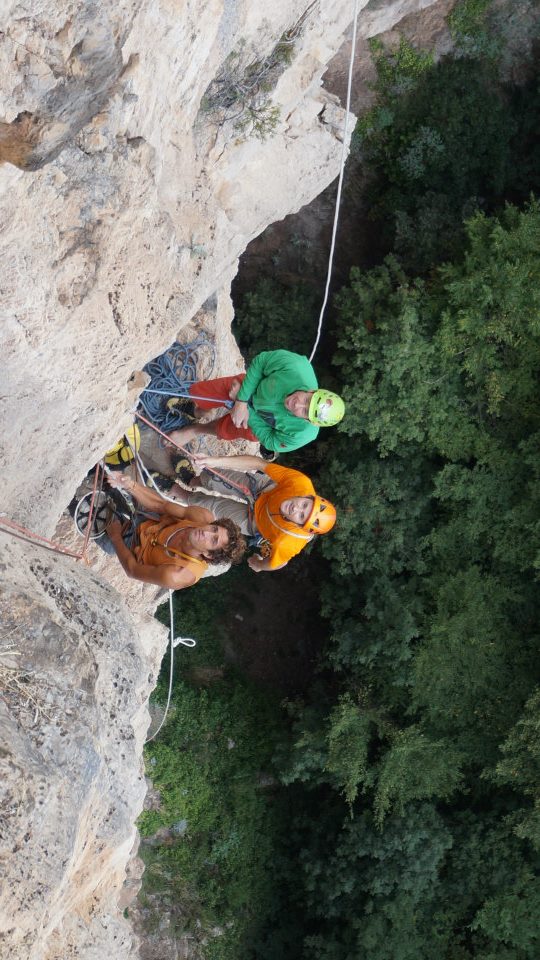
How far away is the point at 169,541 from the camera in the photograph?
5051 mm

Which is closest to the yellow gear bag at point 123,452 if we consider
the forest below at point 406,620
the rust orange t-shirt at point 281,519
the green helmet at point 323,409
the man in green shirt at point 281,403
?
the man in green shirt at point 281,403

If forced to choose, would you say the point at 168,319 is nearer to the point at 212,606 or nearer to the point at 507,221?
the point at 507,221

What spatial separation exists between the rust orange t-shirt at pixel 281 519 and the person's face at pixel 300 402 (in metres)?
0.43

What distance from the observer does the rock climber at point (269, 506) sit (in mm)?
5285

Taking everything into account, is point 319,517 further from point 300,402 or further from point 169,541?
point 169,541

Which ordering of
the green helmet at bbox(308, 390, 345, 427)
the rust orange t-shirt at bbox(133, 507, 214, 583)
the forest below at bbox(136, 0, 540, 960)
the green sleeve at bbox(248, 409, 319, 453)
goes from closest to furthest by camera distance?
1. the rust orange t-shirt at bbox(133, 507, 214, 583)
2. the green helmet at bbox(308, 390, 345, 427)
3. the green sleeve at bbox(248, 409, 319, 453)
4. the forest below at bbox(136, 0, 540, 960)

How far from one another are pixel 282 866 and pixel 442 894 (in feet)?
7.04

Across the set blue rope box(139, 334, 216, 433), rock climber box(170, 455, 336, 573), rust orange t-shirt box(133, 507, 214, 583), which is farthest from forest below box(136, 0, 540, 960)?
rust orange t-shirt box(133, 507, 214, 583)

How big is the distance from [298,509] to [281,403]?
0.78m

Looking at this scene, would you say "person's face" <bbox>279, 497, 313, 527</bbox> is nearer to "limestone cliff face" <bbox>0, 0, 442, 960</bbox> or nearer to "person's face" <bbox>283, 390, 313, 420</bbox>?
"person's face" <bbox>283, 390, 313, 420</bbox>

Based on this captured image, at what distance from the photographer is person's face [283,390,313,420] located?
5270mm

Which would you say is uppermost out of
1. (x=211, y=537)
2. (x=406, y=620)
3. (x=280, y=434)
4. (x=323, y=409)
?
(x=211, y=537)

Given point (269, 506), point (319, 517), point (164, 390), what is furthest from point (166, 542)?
point (164, 390)

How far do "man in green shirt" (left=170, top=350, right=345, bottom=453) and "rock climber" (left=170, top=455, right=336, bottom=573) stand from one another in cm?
23
